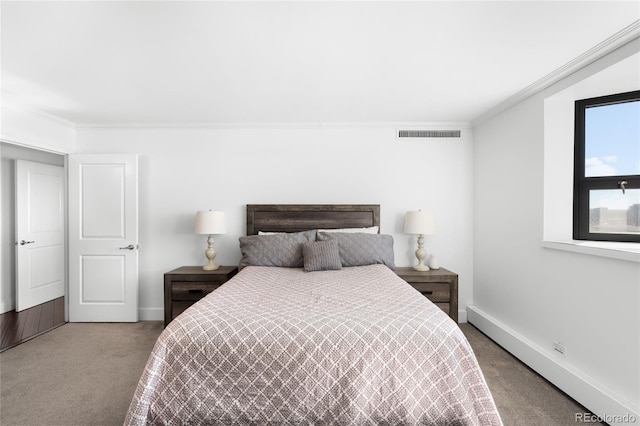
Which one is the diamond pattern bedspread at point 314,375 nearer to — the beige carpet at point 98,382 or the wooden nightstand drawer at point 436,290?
the beige carpet at point 98,382

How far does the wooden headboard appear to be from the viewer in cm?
363

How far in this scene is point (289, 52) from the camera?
2.04 m

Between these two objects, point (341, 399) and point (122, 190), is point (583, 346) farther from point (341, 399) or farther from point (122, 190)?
point (122, 190)

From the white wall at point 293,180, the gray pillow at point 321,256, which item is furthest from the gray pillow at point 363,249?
the white wall at point 293,180

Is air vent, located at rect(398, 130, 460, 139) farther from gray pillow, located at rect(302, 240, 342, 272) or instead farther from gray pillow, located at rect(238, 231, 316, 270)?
gray pillow, located at rect(238, 231, 316, 270)

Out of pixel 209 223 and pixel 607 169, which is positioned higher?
pixel 607 169

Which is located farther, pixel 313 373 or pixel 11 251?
pixel 11 251

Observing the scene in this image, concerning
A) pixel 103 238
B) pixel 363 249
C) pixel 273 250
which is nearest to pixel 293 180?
pixel 273 250

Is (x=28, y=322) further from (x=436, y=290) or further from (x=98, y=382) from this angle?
(x=436, y=290)

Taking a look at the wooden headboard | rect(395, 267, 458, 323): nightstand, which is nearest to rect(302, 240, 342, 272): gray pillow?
the wooden headboard

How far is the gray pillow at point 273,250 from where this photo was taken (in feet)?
10.3

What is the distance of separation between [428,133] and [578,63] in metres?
1.62

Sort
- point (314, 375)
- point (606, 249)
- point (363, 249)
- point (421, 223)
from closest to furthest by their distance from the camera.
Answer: point (314, 375)
point (606, 249)
point (363, 249)
point (421, 223)

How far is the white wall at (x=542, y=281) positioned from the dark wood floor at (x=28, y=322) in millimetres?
4937
